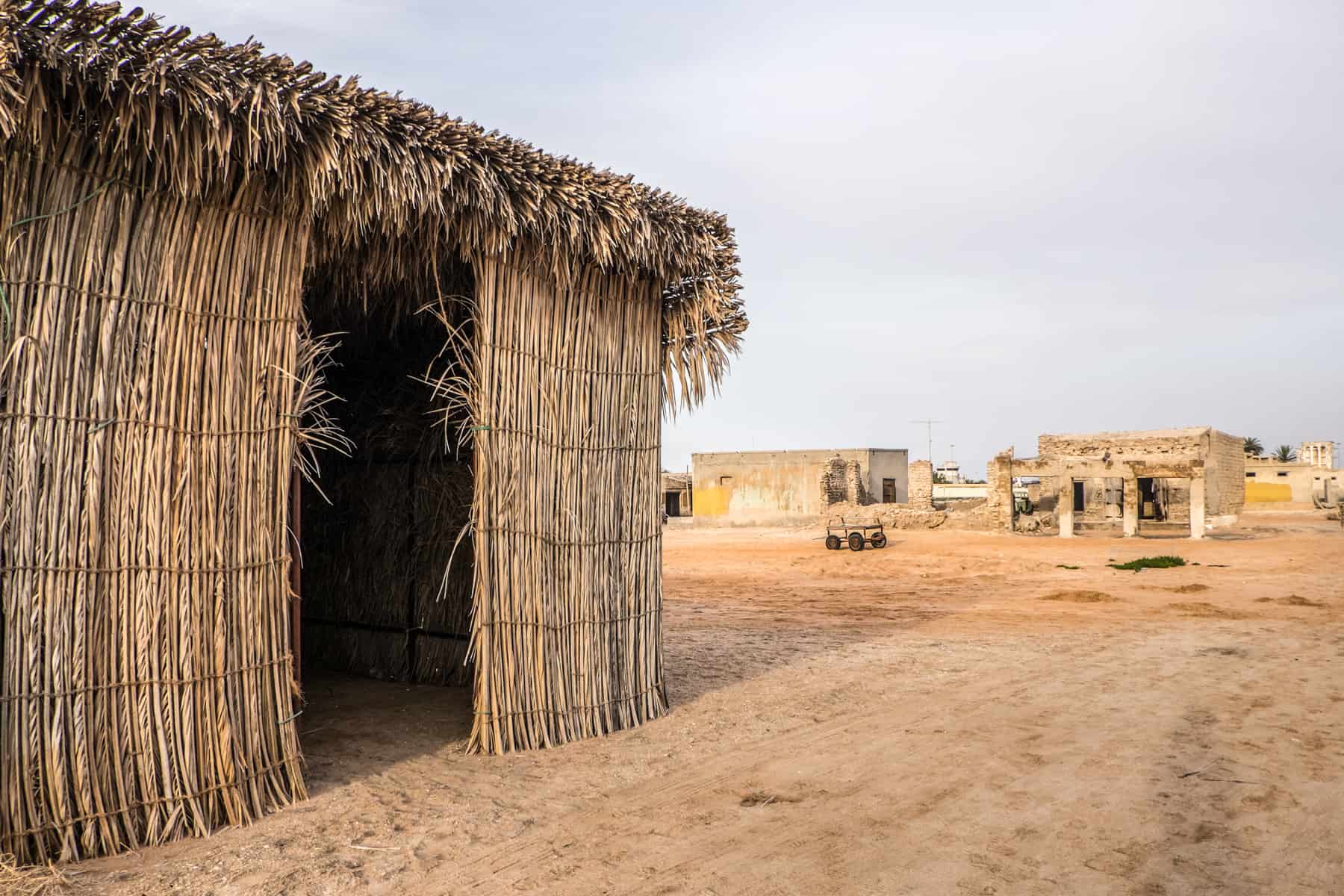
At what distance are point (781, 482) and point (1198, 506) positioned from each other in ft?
38.3

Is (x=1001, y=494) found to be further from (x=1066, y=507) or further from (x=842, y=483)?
(x=842, y=483)

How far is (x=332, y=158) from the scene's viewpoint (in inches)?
160

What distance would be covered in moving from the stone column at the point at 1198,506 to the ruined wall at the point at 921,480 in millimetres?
9203

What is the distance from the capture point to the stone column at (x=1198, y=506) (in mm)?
22141

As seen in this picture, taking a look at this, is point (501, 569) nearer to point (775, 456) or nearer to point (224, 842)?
point (224, 842)

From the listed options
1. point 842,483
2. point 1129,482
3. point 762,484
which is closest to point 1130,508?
point 1129,482

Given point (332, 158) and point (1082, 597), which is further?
point (1082, 597)

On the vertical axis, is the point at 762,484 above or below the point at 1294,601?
above

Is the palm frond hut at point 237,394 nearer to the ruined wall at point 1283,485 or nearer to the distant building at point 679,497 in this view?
the distant building at point 679,497

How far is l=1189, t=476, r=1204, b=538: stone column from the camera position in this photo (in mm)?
22141

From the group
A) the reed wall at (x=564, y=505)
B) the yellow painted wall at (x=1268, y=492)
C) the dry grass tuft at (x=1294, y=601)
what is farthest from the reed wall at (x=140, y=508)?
the yellow painted wall at (x=1268, y=492)

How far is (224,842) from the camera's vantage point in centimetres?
369

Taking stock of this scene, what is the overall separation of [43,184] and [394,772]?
312 cm

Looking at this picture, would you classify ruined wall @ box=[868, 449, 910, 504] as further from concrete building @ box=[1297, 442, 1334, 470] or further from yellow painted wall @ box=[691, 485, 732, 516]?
concrete building @ box=[1297, 442, 1334, 470]
